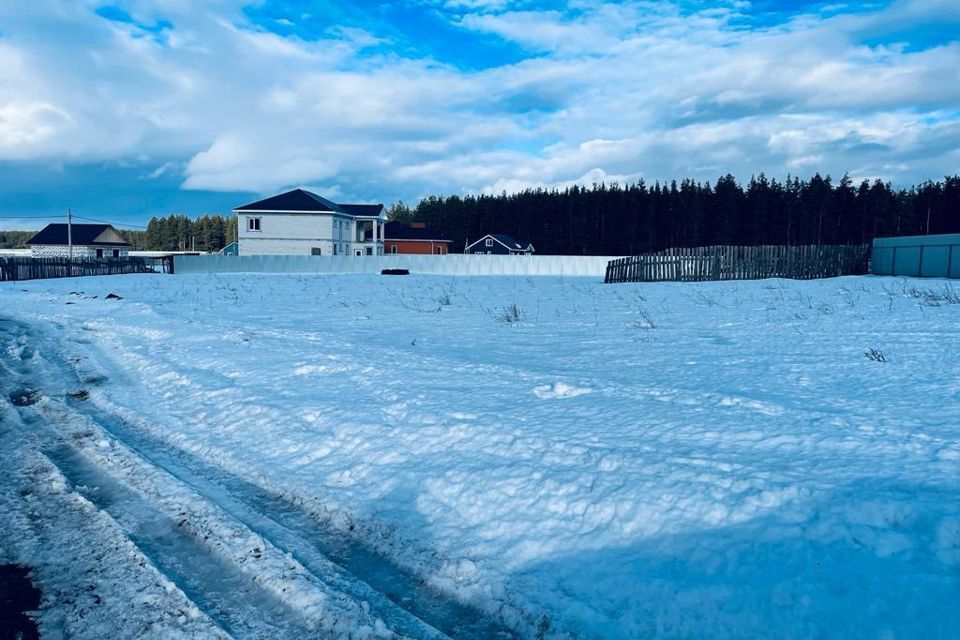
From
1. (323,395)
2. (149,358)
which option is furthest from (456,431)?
(149,358)

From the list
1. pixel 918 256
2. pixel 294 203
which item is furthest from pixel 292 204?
pixel 918 256

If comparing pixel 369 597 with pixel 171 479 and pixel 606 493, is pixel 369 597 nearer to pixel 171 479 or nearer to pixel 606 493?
pixel 606 493

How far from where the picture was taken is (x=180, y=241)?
149375 mm

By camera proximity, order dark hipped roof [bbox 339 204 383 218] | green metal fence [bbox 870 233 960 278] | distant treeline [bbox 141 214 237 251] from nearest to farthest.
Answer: green metal fence [bbox 870 233 960 278]
dark hipped roof [bbox 339 204 383 218]
distant treeline [bbox 141 214 237 251]

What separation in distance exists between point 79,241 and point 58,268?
4686 cm

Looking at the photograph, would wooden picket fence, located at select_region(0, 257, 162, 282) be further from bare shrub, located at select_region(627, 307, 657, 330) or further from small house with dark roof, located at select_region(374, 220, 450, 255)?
bare shrub, located at select_region(627, 307, 657, 330)

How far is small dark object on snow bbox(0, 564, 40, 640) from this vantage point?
2746mm

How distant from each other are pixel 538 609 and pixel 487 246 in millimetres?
78900

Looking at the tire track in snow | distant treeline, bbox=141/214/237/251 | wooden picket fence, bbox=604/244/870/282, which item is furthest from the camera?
distant treeline, bbox=141/214/237/251

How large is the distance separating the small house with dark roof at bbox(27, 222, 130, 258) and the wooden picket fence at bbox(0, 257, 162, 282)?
37318 millimetres

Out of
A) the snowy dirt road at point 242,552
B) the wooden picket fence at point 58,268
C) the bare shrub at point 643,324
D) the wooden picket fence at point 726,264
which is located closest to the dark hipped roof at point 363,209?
the wooden picket fence at point 58,268

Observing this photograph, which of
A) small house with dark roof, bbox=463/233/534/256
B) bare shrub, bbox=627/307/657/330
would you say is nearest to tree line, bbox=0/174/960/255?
small house with dark roof, bbox=463/233/534/256

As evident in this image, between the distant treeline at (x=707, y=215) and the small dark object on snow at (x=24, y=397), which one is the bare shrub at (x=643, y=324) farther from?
the distant treeline at (x=707, y=215)

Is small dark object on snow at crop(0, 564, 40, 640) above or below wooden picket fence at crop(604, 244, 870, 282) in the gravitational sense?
below
